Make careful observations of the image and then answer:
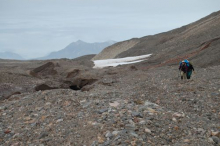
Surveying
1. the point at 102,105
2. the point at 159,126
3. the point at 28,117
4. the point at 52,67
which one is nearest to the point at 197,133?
the point at 159,126

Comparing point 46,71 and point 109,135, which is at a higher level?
point 46,71

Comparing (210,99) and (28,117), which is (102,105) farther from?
(210,99)

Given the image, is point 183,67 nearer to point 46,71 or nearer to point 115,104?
point 115,104

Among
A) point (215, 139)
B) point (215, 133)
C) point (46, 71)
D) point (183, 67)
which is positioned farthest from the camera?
point (46, 71)

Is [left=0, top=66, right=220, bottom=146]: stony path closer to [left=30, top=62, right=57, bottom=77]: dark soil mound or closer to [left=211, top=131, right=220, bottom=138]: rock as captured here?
[left=211, top=131, right=220, bottom=138]: rock

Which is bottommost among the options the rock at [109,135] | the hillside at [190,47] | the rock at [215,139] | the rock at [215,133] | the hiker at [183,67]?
the rock at [215,139]

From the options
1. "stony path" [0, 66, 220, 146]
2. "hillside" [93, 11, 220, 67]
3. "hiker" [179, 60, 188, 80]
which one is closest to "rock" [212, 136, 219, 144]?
"stony path" [0, 66, 220, 146]

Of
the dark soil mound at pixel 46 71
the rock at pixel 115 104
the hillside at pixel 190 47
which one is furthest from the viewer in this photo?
the dark soil mound at pixel 46 71

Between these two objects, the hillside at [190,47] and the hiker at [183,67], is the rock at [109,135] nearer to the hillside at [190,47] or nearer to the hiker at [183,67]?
the hiker at [183,67]

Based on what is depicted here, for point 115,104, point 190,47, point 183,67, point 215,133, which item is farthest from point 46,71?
point 215,133

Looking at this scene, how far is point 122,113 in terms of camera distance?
245 inches

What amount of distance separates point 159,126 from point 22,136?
3080 millimetres

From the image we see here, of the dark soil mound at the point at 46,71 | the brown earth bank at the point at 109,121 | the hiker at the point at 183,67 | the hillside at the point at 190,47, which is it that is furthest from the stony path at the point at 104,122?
the dark soil mound at the point at 46,71

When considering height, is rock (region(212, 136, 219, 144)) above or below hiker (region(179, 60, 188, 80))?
below
